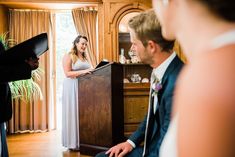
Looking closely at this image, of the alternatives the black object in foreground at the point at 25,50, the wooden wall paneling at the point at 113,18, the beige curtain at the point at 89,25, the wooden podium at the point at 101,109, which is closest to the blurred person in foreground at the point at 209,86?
the black object in foreground at the point at 25,50

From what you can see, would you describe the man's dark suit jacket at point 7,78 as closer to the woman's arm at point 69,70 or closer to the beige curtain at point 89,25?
the woman's arm at point 69,70

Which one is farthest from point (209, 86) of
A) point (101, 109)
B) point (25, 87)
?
point (25, 87)

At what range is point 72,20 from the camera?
6410 mm

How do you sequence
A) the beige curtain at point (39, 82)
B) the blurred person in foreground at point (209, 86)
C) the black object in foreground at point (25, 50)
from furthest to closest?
the beige curtain at point (39, 82) → the black object in foreground at point (25, 50) → the blurred person in foreground at point (209, 86)

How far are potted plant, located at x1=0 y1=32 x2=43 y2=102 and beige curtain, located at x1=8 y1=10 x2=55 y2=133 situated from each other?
0.30 ft

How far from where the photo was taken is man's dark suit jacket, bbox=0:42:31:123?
6.70 ft

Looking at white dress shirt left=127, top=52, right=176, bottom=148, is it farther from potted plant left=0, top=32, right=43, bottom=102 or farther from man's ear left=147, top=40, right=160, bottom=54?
potted plant left=0, top=32, right=43, bottom=102

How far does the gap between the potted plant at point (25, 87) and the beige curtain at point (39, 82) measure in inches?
→ 3.6

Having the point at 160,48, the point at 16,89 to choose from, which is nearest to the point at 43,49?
the point at 160,48

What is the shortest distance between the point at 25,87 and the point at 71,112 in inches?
67.0

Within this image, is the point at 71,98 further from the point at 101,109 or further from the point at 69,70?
the point at 101,109

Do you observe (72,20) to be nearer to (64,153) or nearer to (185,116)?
(64,153)

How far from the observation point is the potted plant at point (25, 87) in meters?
5.52

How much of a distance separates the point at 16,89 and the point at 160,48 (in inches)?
177
